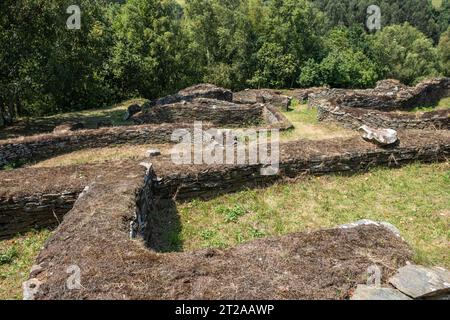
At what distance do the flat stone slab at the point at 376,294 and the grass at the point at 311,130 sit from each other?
11065mm

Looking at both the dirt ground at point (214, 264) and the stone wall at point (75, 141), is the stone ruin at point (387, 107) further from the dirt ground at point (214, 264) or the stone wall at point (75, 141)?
the dirt ground at point (214, 264)

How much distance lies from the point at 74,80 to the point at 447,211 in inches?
785

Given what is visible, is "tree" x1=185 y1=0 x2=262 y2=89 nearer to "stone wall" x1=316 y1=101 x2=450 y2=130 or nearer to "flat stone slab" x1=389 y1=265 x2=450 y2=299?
"stone wall" x1=316 y1=101 x2=450 y2=130

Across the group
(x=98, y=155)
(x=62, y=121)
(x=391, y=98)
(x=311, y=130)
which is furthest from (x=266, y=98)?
(x=98, y=155)

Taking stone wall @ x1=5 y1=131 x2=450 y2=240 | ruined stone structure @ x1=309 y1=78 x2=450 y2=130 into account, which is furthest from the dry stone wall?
stone wall @ x1=5 y1=131 x2=450 y2=240

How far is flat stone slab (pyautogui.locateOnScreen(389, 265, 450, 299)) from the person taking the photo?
4.79m

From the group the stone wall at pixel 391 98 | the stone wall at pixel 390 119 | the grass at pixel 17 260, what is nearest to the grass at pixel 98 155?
the grass at pixel 17 260

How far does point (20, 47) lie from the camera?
17.3m

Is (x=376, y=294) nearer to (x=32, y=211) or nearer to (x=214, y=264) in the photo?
(x=214, y=264)

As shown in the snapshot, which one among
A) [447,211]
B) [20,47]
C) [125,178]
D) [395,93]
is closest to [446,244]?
[447,211]

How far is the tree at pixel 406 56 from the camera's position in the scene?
53719 mm

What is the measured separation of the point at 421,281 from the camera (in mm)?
4926

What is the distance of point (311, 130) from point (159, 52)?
18.9 metres
